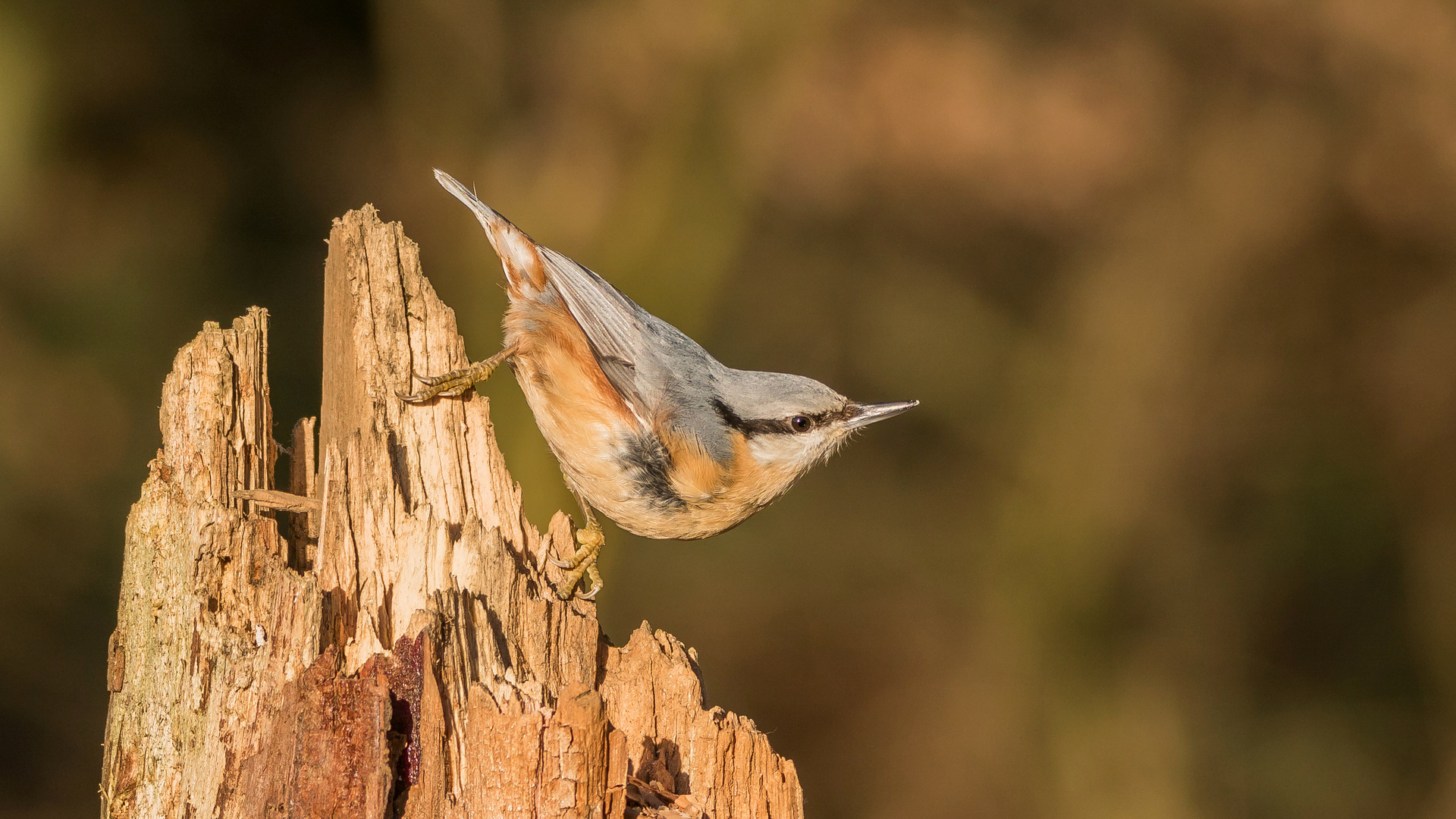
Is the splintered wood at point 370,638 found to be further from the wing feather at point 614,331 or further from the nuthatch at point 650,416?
the wing feather at point 614,331

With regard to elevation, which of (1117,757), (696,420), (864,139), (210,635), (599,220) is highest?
(864,139)

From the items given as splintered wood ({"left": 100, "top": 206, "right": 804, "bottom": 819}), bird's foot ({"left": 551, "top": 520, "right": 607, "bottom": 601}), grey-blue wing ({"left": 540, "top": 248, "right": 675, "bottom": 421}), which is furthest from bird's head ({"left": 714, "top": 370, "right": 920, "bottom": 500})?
splintered wood ({"left": 100, "top": 206, "right": 804, "bottom": 819})

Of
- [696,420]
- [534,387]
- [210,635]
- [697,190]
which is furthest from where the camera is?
[697,190]

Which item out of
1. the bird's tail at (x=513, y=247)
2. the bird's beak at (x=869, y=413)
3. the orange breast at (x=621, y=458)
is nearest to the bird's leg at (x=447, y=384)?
the orange breast at (x=621, y=458)

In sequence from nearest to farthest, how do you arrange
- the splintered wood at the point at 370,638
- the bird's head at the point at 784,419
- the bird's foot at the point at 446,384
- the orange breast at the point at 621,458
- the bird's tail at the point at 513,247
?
the splintered wood at the point at 370,638 → the bird's foot at the point at 446,384 → the orange breast at the point at 621,458 → the bird's head at the point at 784,419 → the bird's tail at the point at 513,247

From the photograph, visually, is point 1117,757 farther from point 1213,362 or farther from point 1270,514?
point 1213,362

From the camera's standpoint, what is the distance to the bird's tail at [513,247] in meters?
3.17

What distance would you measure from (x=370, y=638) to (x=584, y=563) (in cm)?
89

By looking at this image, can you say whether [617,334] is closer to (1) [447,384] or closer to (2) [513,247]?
(2) [513,247]

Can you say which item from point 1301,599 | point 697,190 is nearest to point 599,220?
point 697,190

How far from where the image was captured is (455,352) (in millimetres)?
2654

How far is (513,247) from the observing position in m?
3.20

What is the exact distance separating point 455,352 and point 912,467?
11.9 ft

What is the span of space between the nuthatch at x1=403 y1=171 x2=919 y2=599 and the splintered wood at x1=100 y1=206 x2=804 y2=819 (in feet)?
1.03
